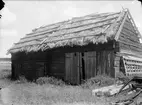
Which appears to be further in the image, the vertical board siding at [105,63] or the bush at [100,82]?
the vertical board siding at [105,63]

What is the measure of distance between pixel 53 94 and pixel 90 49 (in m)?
5.39

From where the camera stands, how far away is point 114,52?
1397cm

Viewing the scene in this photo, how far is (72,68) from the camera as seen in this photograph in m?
15.9

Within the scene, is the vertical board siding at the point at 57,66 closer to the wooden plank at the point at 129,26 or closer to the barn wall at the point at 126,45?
the barn wall at the point at 126,45

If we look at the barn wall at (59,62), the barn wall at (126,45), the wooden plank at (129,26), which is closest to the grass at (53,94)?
the barn wall at (59,62)

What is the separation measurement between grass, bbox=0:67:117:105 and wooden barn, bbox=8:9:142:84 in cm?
145

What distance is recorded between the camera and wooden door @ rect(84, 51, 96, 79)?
48.3 ft

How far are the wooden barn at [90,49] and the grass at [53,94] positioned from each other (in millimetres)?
1448

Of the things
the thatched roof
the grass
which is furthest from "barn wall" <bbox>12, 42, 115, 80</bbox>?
the grass

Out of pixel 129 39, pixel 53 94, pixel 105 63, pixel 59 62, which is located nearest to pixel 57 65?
pixel 59 62

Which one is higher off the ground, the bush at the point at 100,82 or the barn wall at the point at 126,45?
the barn wall at the point at 126,45

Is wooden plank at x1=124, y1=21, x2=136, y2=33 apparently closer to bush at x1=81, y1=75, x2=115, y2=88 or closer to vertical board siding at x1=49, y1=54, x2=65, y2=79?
bush at x1=81, y1=75, x2=115, y2=88

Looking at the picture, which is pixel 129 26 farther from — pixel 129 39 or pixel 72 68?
pixel 72 68

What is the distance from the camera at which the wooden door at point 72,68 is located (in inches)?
616
